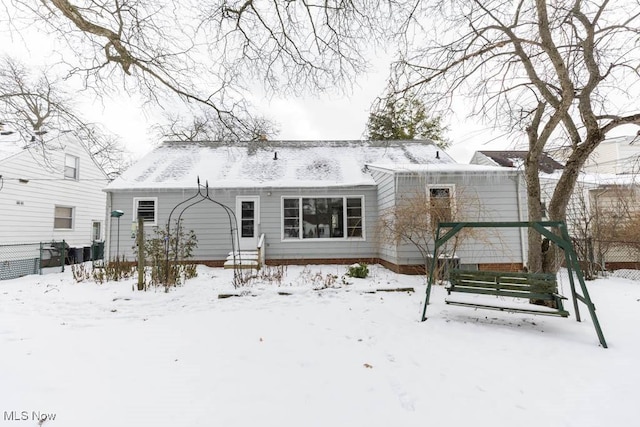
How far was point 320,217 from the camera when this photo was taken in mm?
10469

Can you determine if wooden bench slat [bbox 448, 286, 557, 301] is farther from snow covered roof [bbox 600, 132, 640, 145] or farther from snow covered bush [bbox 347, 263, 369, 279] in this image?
snow covered bush [bbox 347, 263, 369, 279]

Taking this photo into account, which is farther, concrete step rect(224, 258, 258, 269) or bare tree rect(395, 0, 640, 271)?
concrete step rect(224, 258, 258, 269)

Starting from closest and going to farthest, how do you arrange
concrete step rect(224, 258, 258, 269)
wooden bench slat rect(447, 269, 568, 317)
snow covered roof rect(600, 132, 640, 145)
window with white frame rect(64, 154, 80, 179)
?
wooden bench slat rect(447, 269, 568, 317), snow covered roof rect(600, 132, 640, 145), concrete step rect(224, 258, 258, 269), window with white frame rect(64, 154, 80, 179)

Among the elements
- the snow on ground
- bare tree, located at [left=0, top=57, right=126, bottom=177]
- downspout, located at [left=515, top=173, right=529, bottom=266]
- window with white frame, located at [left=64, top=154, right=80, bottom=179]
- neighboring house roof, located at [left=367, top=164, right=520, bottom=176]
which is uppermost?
window with white frame, located at [left=64, top=154, right=80, bottom=179]

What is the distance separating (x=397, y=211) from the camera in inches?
309

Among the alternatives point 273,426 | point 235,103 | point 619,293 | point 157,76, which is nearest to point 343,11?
point 235,103

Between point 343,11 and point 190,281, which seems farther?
point 190,281

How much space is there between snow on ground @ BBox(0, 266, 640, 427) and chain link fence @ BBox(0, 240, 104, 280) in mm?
5258

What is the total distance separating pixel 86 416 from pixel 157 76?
5215 mm

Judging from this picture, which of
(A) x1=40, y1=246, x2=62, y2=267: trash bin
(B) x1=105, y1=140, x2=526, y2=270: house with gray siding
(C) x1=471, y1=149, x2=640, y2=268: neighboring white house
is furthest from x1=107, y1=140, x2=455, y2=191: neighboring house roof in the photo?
(C) x1=471, y1=149, x2=640, y2=268: neighboring white house

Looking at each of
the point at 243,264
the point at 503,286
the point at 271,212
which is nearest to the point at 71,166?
the point at 271,212

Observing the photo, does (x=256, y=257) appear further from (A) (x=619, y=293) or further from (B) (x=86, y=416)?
(A) (x=619, y=293)

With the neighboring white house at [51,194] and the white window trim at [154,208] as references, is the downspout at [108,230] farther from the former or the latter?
the neighboring white house at [51,194]

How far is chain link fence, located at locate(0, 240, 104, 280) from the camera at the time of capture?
9.27 m
